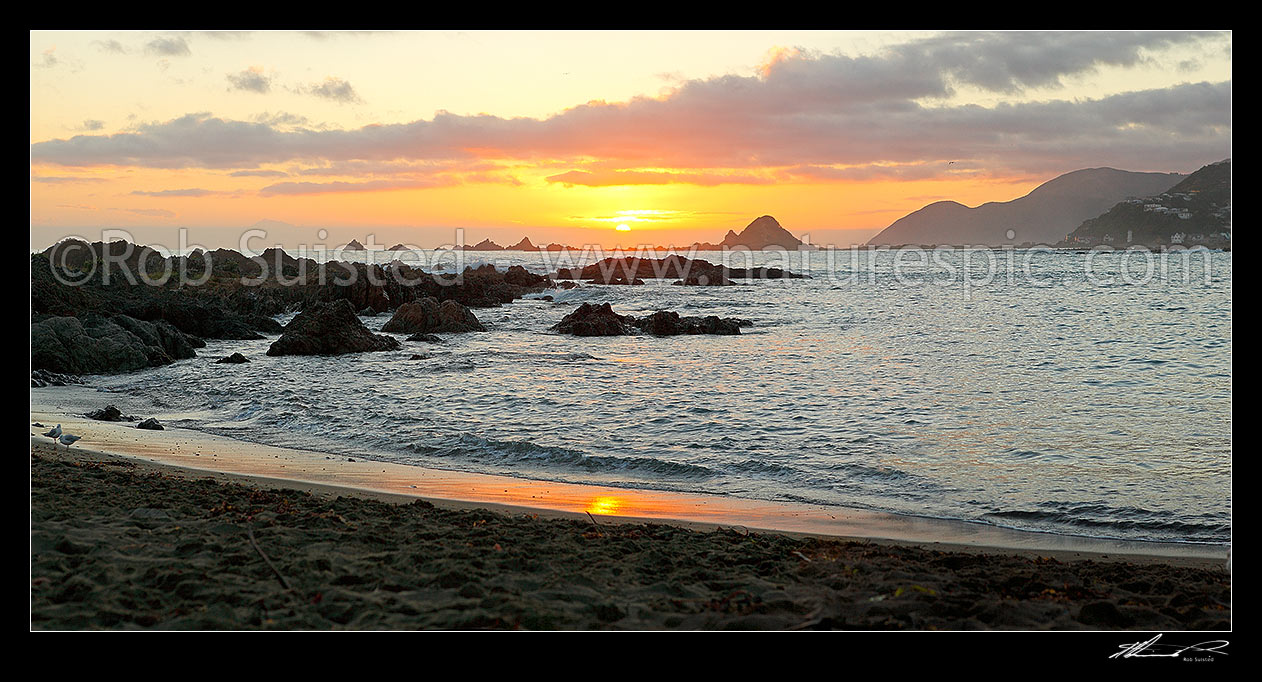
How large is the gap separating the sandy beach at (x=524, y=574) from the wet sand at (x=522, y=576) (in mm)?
16

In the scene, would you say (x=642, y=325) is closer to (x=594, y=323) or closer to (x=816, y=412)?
(x=594, y=323)

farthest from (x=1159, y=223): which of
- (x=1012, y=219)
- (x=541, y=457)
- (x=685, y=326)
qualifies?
(x=541, y=457)

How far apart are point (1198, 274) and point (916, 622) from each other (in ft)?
216

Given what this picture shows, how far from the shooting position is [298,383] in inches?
697

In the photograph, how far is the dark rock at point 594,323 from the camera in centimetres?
2856

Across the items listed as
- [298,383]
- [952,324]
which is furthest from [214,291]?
[952,324]

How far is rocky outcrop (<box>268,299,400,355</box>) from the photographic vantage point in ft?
74.7

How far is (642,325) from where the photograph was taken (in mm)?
30062

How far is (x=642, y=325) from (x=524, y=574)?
24695 mm

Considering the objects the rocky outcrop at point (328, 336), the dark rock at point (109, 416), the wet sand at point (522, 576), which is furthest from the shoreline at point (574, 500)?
the rocky outcrop at point (328, 336)
